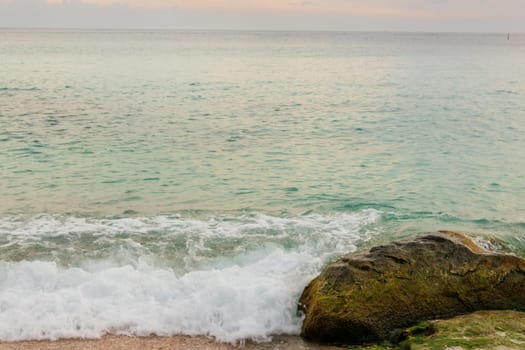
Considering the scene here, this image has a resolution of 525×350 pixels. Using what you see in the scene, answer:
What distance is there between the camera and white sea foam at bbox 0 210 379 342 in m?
9.52

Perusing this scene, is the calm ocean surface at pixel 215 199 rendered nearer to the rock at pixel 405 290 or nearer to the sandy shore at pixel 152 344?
the sandy shore at pixel 152 344

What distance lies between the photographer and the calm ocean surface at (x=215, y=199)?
1020 centimetres

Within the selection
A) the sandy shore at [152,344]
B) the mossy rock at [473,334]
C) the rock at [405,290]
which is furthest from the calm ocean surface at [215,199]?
the mossy rock at [473,334]

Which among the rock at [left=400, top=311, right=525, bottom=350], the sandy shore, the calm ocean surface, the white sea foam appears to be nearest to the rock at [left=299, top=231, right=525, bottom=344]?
the sandy shore

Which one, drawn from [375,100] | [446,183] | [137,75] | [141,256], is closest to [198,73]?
[137,75]

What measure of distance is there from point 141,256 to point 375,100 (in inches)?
1312

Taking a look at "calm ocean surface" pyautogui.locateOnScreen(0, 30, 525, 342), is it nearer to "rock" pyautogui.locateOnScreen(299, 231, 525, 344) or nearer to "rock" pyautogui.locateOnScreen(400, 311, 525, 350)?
"rock" pyautogui.locateOnScreen(299, 231, 525, 344)

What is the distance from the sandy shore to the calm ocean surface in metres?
0.24

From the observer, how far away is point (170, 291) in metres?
10.7

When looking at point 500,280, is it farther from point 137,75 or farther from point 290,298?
point 137,75

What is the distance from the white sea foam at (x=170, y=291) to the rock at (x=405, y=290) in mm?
851

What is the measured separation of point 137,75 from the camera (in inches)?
2457

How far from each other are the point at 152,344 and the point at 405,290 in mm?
4330

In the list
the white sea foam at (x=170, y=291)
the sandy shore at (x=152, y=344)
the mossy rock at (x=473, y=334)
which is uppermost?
the mossy rock at (x=473, y=334)
